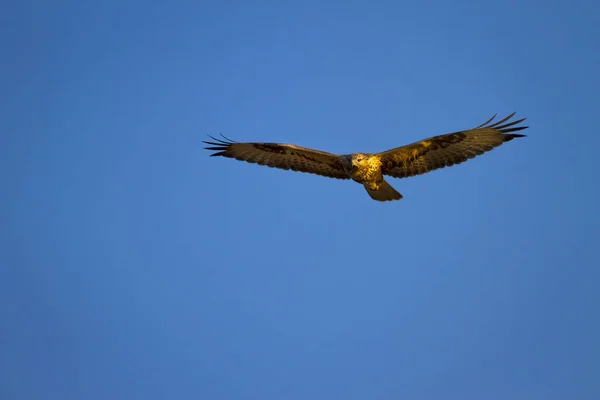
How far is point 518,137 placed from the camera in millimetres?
17094

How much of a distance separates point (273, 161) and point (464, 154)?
3.95m

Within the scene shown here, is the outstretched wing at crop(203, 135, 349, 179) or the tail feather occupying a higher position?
the outstretched wing at crop(203, 135, 349, 179)

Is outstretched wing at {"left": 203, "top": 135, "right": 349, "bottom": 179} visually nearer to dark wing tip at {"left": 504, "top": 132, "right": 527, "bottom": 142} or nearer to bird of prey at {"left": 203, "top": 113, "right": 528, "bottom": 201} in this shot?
bird of prey at {"left": 203, "top": 113, "right": 528, "bottom": 201}

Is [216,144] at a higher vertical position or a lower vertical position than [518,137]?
higher

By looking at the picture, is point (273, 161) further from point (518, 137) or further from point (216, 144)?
point (518, 137)

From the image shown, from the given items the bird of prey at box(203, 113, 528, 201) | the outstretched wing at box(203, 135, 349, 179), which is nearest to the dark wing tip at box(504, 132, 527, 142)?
the bird of prey at box(203, 113, 528, 201)

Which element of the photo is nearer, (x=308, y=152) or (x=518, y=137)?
(x=518, y=137)

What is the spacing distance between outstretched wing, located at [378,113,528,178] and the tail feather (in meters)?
0.50

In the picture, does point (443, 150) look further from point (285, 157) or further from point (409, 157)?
point (285, 157)

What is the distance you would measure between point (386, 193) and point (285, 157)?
2.58 metres

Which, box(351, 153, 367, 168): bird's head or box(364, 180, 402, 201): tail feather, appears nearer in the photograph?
box(351, 153, 367, 168): bird's head

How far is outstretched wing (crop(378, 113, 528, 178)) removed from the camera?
17.3 meters

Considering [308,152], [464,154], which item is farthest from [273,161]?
[464,154]

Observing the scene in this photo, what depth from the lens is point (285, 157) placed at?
18953 millimetres
